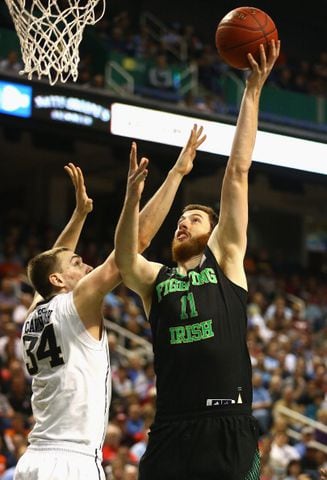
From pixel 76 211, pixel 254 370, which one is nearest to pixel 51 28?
pixel 76 211

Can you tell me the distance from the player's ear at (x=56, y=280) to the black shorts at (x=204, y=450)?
0.84 metres

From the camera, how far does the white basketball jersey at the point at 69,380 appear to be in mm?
3938

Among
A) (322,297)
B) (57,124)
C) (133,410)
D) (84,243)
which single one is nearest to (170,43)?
(84,243)

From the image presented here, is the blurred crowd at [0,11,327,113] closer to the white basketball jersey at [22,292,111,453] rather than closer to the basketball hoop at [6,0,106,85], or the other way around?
the basketball hoop at [6,0,106,85]

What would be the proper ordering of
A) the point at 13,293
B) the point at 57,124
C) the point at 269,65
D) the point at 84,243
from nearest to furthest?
the point at 269,65 → the point at 57,124 → the point at 13,293 → the point at 84,243

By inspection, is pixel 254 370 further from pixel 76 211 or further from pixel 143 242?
pixel 143 242

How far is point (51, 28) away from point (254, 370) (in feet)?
25.2

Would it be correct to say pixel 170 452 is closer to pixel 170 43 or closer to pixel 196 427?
pixel 196 427

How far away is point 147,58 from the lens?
15.3 metres

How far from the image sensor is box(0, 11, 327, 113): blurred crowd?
550 inches

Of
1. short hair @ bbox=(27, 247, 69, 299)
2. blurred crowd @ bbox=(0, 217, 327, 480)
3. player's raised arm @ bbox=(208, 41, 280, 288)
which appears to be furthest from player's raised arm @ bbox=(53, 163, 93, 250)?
blurred crowd @ bbox=(0, 217, 327, 480)

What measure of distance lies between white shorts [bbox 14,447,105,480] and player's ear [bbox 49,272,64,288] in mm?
723

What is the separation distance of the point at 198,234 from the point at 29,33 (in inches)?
74.6

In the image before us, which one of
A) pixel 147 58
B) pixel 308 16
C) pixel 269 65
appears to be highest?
pixel 308 16
